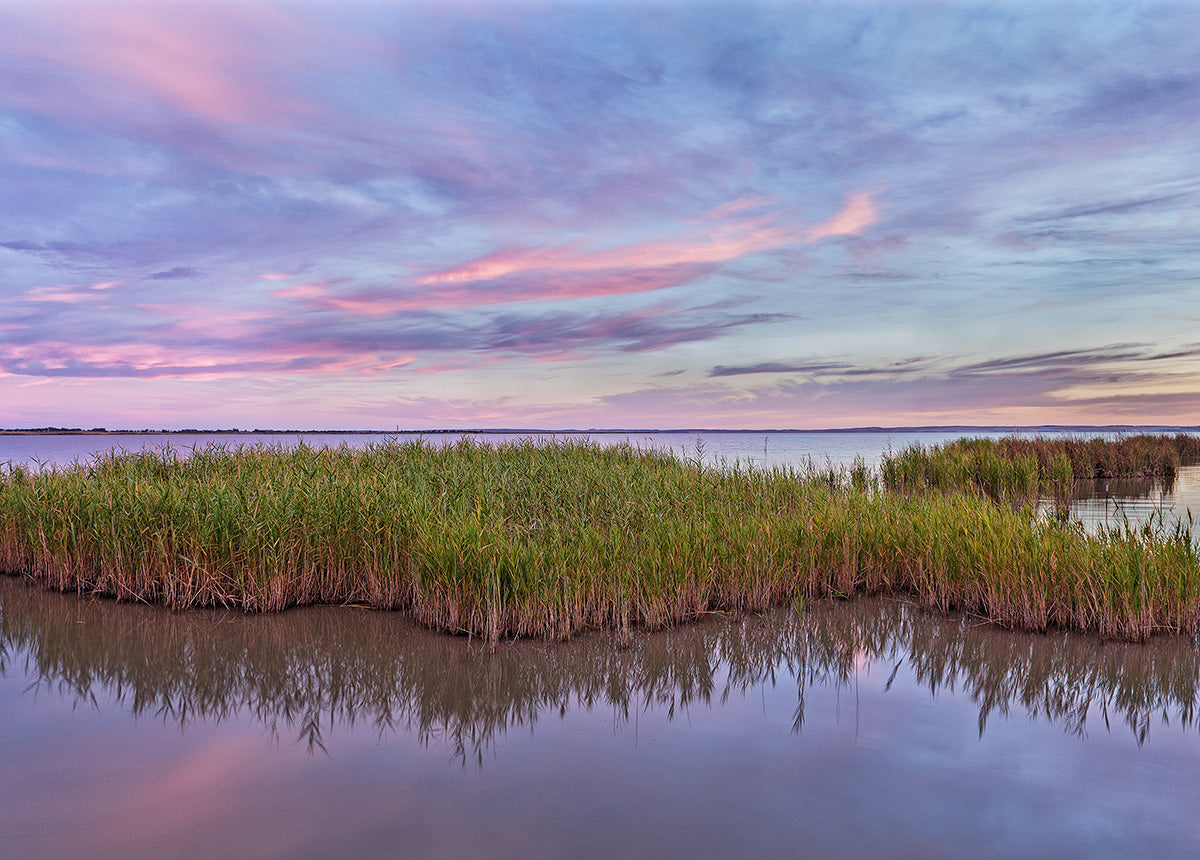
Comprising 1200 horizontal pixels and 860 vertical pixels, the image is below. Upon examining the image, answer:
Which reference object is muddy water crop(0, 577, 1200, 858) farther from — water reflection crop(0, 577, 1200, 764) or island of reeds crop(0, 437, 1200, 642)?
island of reeds crop(0, 437, 1200, 642)

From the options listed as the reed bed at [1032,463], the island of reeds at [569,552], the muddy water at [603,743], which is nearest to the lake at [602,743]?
the muddy water at [603,743]

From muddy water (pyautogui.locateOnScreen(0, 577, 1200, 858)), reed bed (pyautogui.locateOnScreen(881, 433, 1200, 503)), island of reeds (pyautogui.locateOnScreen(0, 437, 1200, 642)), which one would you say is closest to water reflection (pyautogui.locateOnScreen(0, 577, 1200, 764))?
muddy water (pyautogui.locateOnScreen(0, 577, 1200, 858))

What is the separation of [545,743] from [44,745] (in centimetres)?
410

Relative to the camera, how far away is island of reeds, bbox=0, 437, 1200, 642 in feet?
26.1

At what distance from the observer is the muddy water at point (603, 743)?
4.33 meters

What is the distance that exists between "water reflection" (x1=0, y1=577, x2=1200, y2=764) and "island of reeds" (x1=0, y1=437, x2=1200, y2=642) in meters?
0.42

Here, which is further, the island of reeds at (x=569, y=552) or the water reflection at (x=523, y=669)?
the island of reeds at (x=569, y=552)

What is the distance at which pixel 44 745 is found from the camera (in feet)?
18.4

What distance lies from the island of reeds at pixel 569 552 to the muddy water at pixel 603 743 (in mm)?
550

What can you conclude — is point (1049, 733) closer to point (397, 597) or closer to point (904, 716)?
point (904, 716)

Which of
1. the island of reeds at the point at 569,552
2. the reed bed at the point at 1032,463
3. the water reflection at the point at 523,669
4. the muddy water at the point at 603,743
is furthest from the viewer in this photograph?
the reed bed at the point at 1032,463

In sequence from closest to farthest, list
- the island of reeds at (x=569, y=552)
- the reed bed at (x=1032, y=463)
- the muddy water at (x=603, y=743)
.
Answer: the muddy water at (x=603, y=743) → the island of reeds at (x=569, y=552) → the reed bed at (x=1032, y=463)

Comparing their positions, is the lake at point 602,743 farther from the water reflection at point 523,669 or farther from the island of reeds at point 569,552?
the island of reeds at point 569,552

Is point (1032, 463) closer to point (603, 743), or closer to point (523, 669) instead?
point (523, 669)
